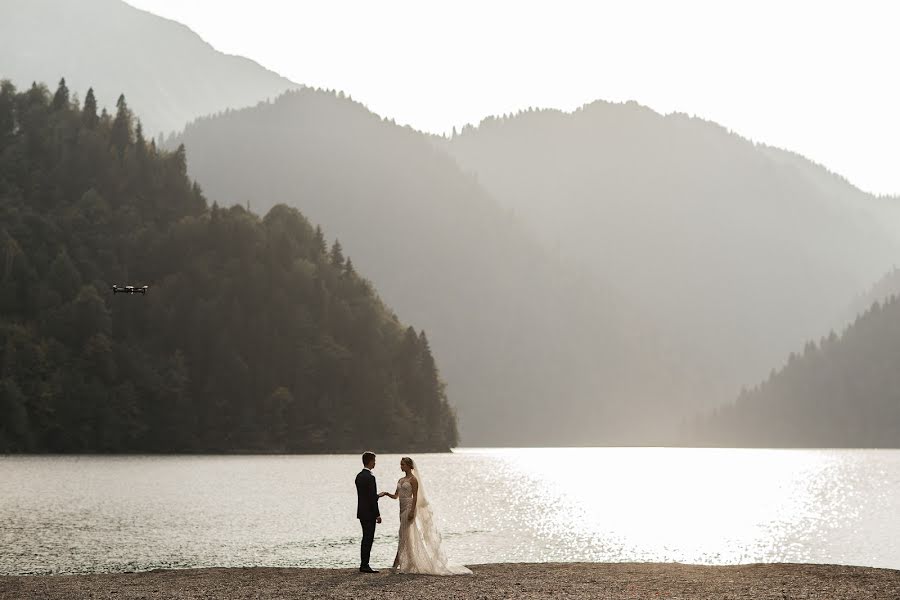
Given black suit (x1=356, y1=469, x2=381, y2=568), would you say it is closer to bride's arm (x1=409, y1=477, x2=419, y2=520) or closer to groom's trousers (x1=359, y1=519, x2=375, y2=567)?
groom's trousers (x1=359, y1=519, x2=375, y2=567)

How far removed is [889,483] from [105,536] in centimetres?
12413

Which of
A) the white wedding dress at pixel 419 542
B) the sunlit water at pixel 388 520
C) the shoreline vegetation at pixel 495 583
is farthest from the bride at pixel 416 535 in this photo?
the sunlit water at pixel 388 520

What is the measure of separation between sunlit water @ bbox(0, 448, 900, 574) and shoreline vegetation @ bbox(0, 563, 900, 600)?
886cm

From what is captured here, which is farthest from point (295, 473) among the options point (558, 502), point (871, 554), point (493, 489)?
point (871, 554)

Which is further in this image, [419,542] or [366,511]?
[419,542]

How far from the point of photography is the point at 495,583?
38.1m

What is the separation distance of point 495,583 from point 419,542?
15.2 feet

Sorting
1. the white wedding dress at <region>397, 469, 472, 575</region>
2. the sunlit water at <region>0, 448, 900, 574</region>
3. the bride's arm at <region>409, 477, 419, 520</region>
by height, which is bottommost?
the sunlit water at <region>0, 448, 900, 574</region>

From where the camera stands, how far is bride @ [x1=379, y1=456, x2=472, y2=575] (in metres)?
41.6

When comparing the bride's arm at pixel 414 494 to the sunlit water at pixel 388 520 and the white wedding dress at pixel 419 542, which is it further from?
the sunlit water at pixel 388 520

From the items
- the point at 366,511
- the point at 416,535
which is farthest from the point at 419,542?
the point at 366,511

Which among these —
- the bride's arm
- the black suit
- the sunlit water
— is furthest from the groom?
the sunlit water

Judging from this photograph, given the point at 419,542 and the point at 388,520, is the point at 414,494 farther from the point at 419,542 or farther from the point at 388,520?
the point at 388,520

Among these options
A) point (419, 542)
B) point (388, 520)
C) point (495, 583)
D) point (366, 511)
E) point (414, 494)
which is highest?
point (414, 494)
